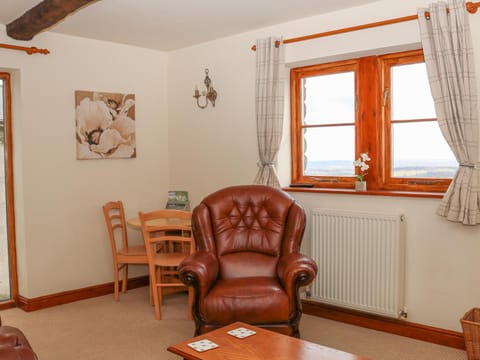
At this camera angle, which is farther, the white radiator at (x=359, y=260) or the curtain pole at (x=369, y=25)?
the white radiator at (x=359, y=260)

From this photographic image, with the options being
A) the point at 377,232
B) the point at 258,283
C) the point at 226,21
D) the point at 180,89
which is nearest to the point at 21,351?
the point at 258,283

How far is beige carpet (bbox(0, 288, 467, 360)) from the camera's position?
3393mm

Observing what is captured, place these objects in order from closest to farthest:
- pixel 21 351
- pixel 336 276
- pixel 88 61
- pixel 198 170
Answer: pixel 21 351, pixel 336 276, pixel 88 61, pixel 198 170

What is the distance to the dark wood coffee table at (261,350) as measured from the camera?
2301 millimetres

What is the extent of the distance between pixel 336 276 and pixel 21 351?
2.78 meters

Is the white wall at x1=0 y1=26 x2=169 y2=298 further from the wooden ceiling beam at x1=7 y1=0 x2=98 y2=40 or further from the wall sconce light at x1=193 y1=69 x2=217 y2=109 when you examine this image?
the wall sconce light at x1=193 y1=69 x2=217 y2=109

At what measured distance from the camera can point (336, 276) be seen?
395 centimetres

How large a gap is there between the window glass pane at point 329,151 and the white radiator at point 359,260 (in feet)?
1.47

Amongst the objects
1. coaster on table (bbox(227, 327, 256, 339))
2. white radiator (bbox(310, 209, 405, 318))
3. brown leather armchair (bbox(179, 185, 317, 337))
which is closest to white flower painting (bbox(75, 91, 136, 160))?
brown leather armchair (bbox(179, 185, 317, 337))

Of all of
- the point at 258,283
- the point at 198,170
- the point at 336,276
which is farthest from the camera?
the point at 198,170

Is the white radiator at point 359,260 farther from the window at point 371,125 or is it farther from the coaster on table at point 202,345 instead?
the coaster on table at point 202,345

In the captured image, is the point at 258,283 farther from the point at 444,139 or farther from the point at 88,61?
the point at 88,61

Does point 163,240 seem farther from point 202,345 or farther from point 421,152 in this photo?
point 421,152

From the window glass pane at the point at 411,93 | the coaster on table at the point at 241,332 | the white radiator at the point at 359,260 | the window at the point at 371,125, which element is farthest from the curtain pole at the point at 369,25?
the coaster on table at the point at 241,332
